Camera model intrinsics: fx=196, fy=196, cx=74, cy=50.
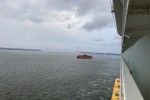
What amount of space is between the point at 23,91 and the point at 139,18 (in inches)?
1050

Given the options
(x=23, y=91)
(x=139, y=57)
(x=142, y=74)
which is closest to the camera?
(x=142, y=74)

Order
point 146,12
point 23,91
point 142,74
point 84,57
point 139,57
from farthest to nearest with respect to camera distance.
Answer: point 84,57 → point 23,91 → point 139,57 → point 142,74 → point 146,12

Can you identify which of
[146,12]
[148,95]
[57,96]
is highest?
[146,12]

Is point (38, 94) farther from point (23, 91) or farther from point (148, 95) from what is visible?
point (148, 95)

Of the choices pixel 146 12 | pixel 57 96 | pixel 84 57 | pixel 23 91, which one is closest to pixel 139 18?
pixel 146 12

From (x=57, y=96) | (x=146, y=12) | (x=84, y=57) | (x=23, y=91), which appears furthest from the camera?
(x=84, y=57)

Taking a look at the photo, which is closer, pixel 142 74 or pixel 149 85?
pixel 149 85

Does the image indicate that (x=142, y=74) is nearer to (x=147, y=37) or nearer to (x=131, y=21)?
(x=147, y=37)

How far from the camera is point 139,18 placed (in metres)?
7.65

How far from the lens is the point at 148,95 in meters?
10.0

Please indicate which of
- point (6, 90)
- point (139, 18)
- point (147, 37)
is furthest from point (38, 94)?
point (139, 18)

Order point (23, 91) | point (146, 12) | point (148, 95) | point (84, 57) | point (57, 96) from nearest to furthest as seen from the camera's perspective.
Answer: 1. point (146, 12)
2. point (148, 95)
3. point (57, 96)
4. point (23, 91)
5. point (84, 57)

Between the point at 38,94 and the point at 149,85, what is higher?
the point at 149,85

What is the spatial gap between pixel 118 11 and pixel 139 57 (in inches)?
132
